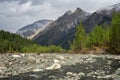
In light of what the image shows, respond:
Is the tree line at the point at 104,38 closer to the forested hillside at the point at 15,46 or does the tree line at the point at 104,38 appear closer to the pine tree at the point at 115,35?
the pine tree at the point at 115,35

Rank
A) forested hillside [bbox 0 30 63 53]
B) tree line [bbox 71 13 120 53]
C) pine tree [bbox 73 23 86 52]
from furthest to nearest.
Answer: forested hillside [bbox 0 30 63 53] < pine tree [bbox 73 23 86 52] < tree line [bbox 71 13 120 53]

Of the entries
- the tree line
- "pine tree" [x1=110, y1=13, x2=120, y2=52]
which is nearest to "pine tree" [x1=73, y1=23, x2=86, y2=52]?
the tree line

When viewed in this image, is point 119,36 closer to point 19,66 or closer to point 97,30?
point 97,30

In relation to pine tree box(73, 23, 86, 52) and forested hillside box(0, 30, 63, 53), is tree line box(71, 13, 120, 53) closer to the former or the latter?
pine tree box(73, 23, 86, 52)

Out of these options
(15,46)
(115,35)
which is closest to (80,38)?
(115,35)

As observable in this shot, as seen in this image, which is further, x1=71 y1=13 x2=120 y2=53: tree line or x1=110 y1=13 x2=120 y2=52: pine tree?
x1=71 y1=13 x2=120 y2=53: tree line

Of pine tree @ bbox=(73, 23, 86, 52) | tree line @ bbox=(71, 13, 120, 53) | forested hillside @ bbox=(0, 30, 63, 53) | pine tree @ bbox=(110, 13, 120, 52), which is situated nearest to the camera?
pine tree @ bbox=(110, 13, 120, 52)

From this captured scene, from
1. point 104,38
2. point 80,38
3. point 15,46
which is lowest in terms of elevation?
point 15,46

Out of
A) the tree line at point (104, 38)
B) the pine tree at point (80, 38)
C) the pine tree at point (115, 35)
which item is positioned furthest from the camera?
the pine tree at point (80, 38)

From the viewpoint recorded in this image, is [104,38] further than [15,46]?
No

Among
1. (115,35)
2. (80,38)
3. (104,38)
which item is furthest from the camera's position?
(80,38)

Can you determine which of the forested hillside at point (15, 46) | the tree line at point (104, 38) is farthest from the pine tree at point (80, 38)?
the forested hillside at point (15, 46)

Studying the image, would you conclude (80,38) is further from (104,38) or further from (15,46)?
(15,46)

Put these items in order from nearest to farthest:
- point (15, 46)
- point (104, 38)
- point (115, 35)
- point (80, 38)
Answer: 1. point (115, 35)
2. point (104, 38)
3. point (80, 38)
4. point (15, 46)
